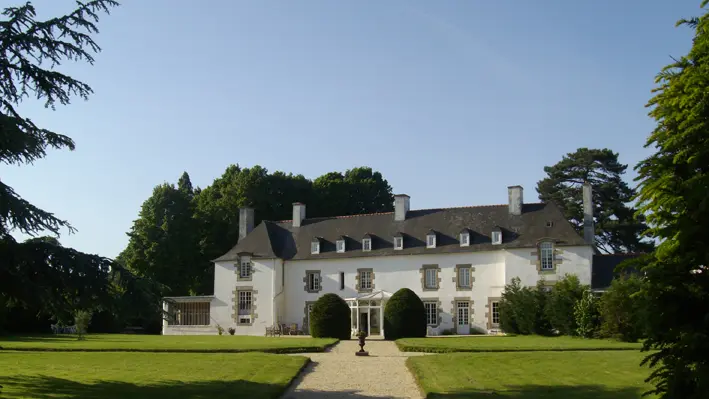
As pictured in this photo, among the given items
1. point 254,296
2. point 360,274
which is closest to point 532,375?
point 360,274

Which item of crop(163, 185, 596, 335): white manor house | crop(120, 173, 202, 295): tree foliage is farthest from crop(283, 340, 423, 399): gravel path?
crop(120, 173, 202, 295): tree foliage

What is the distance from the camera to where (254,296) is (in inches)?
1521

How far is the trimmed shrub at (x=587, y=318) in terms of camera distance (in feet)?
94.0

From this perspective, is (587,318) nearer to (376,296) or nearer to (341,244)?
(376,296)

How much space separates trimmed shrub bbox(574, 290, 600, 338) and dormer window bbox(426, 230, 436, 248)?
9333 millimetres

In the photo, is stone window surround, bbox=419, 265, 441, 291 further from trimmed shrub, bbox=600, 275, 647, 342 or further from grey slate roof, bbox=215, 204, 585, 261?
trimmed shrub, bbox=600, 275, 647, 342

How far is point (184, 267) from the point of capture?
47031mm

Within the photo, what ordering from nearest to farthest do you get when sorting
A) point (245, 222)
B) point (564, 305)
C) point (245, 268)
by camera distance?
point (564, 305) < point (245, 268) < point (245, 222)

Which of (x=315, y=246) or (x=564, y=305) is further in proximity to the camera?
(x=315, y=246)

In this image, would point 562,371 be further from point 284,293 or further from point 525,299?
point 284,293

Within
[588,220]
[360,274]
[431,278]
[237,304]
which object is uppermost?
[588,220]

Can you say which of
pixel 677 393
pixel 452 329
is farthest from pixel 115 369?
pixel 452 329

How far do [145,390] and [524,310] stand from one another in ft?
74.8

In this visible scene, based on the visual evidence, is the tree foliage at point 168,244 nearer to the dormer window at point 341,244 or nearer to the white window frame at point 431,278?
the dormer window at point 341,244
